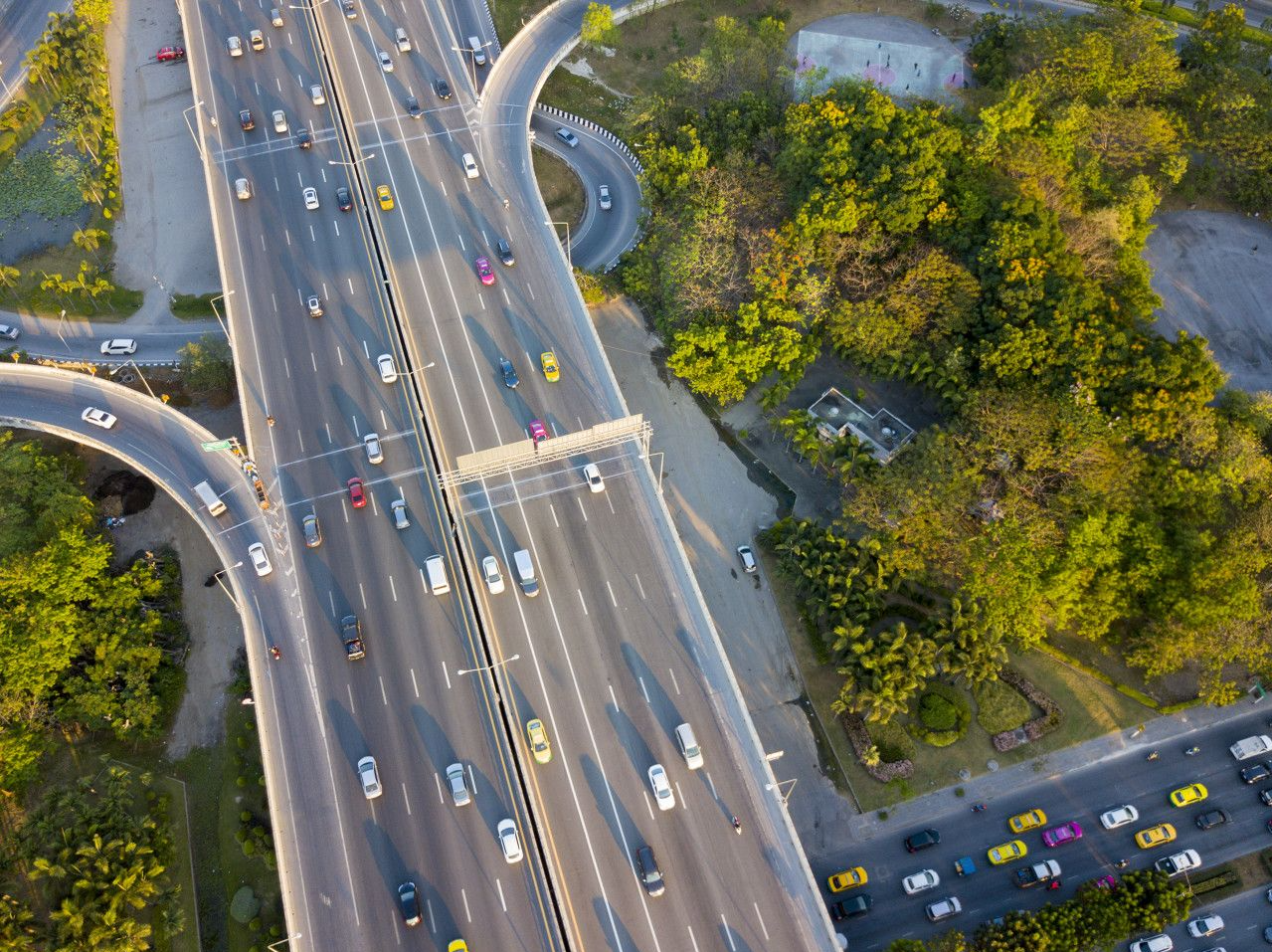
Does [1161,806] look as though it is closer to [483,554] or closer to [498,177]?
[483,554]

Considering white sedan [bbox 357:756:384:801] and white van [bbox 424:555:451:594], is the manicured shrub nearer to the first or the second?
white van [bbox 424:555:451:594]

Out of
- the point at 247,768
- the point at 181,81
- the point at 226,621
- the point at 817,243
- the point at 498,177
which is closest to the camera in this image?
the point at 247,768

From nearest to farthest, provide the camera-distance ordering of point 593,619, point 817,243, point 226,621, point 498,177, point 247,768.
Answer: point 593,619 → point 247,768 → point 226,621 → point 817,243 → point 498,177

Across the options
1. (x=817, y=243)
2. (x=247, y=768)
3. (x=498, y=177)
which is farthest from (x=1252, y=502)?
(x=247, y=768)

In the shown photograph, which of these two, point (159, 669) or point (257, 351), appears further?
point (257, 351)

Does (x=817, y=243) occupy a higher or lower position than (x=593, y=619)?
higher

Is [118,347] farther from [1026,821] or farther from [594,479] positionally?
[1026,821]

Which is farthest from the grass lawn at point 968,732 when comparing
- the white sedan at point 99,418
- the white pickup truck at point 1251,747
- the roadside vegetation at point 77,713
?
the white sedan at point 99,418

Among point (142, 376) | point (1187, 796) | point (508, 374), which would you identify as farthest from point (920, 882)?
point (142, 376)
